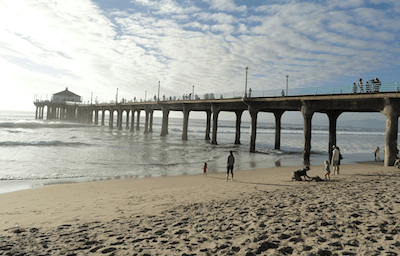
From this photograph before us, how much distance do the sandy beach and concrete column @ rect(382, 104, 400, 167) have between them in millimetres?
10263

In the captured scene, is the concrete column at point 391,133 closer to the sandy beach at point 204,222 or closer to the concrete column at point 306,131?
the concrete column at point 306,131

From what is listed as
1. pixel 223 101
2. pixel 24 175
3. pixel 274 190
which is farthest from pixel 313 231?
pixel 223 101

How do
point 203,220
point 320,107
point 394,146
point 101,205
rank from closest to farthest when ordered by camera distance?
point 203,220, point 101,205, point 394,146, point 320,107

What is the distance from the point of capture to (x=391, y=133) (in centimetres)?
1725

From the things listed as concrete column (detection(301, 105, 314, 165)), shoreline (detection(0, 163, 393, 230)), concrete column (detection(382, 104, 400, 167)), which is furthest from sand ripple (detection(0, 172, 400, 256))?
concrete column (detection(301, 105, 314, 165))

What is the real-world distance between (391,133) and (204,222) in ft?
60.7

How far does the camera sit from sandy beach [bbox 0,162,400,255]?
4547mm

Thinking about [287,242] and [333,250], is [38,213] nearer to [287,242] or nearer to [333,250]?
[287,242]

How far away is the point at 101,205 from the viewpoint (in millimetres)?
8070

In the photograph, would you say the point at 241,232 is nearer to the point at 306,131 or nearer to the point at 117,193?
the point at 117,193

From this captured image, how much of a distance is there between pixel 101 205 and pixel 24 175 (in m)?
8.60

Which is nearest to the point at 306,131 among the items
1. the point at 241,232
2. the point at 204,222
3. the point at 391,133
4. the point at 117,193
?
the point at 391,133

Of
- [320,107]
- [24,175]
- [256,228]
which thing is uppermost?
[320,107]

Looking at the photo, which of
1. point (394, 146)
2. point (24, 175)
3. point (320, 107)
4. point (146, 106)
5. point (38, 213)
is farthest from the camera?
point (146, 106)
